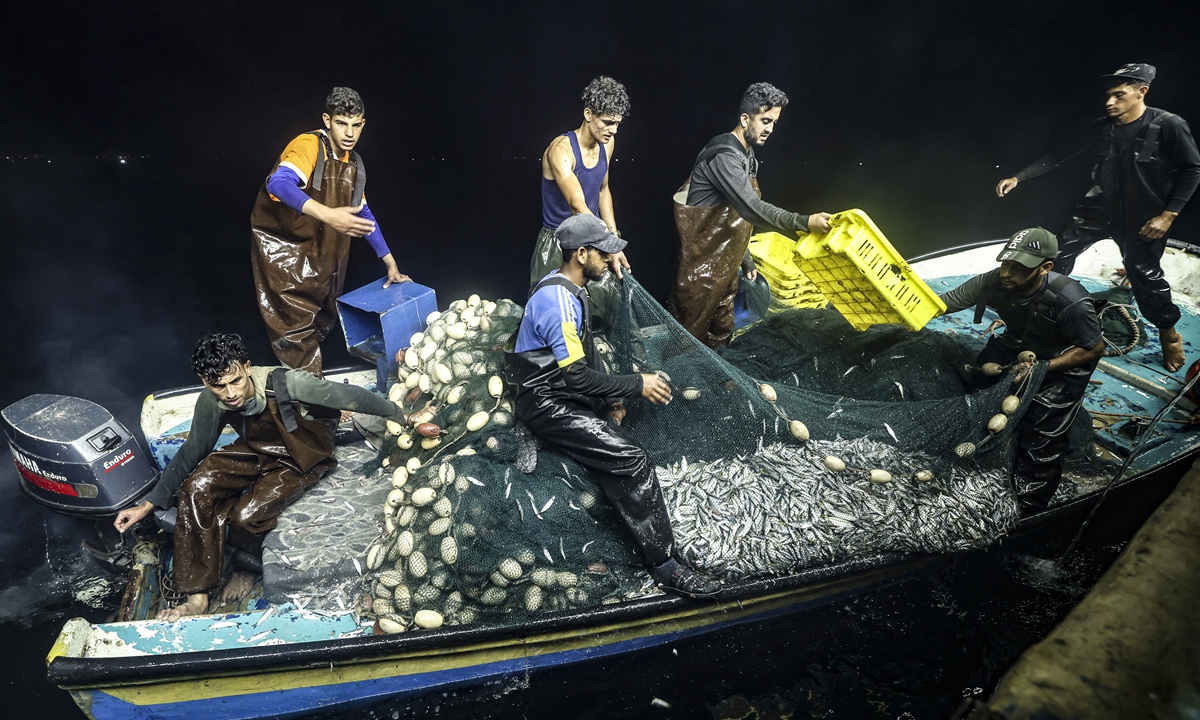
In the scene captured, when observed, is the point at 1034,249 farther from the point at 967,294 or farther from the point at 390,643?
the point at 390,643

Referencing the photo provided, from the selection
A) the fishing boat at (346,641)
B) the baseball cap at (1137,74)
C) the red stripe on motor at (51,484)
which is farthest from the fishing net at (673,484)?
the baseball cap at (1137,74)

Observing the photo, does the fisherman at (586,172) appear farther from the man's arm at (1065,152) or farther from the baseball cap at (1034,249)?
the man's arm at (1065,152)

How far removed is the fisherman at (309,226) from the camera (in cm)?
409

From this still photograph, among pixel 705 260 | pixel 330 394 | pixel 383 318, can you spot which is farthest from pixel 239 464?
pixel 705 260

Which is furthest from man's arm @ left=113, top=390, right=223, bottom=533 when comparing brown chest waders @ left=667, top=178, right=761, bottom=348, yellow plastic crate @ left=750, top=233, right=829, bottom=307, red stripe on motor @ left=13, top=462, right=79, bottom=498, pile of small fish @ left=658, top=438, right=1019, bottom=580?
yellow plastic crate @ left=750, top=233, right=829, bottom=307

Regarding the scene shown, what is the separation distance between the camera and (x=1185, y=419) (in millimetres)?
4523

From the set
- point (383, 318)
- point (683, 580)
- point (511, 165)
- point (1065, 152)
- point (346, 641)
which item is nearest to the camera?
point (346, 641)

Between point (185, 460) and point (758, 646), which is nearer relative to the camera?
point (185, 460)

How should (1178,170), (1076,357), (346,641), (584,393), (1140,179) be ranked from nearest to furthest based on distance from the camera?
(346,641) → (584,393) → (1076,357) → (1178,170) → (1140,179)

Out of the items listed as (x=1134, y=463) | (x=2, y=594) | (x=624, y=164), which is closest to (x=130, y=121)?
(x=2, y=594)

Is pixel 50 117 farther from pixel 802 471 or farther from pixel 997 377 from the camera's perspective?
pixel 997 377

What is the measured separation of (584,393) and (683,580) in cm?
110

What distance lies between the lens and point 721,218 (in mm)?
4406

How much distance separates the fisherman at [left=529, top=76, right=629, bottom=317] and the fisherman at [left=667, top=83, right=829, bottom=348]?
62 cm
